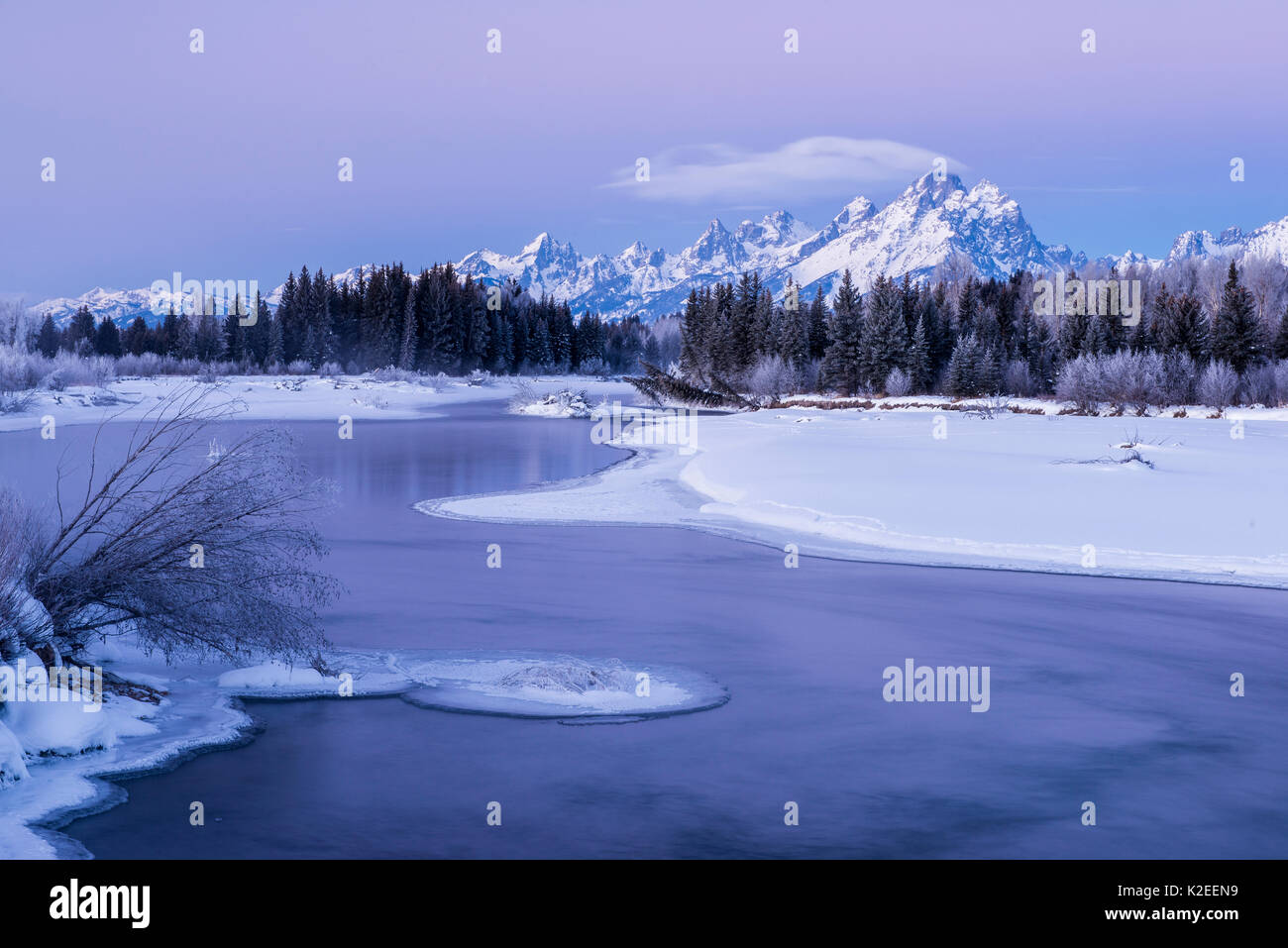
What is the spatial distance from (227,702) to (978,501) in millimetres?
13314

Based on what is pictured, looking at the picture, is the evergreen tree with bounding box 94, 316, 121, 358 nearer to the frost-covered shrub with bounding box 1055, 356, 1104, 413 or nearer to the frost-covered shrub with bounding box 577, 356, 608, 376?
the frost-covered shrub with bounding box 577, 356, 608, 376

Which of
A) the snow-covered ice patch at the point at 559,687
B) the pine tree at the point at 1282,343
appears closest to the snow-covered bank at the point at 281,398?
the snow-covered ice patch at the point at 559,687

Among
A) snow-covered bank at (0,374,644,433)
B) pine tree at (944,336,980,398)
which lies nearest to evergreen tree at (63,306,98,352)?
snow-covered bank at (0,374,644,433)

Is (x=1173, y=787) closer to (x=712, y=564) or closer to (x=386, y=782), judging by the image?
(x=386, y=782)

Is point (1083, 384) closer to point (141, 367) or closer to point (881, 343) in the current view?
point (881, 343)

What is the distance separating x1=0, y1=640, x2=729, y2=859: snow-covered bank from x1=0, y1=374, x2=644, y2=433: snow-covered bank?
28902 mm

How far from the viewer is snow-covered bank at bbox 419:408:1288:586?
616 inches

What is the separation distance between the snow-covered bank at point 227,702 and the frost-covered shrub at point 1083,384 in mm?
49565

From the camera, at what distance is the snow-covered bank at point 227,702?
24.0 ft

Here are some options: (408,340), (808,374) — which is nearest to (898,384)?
(808,374)

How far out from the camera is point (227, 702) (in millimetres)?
9336

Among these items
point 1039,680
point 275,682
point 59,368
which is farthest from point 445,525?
point 59,368

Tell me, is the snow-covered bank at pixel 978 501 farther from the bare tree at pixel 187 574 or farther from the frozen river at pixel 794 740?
the bare tree at pixel 187 574
